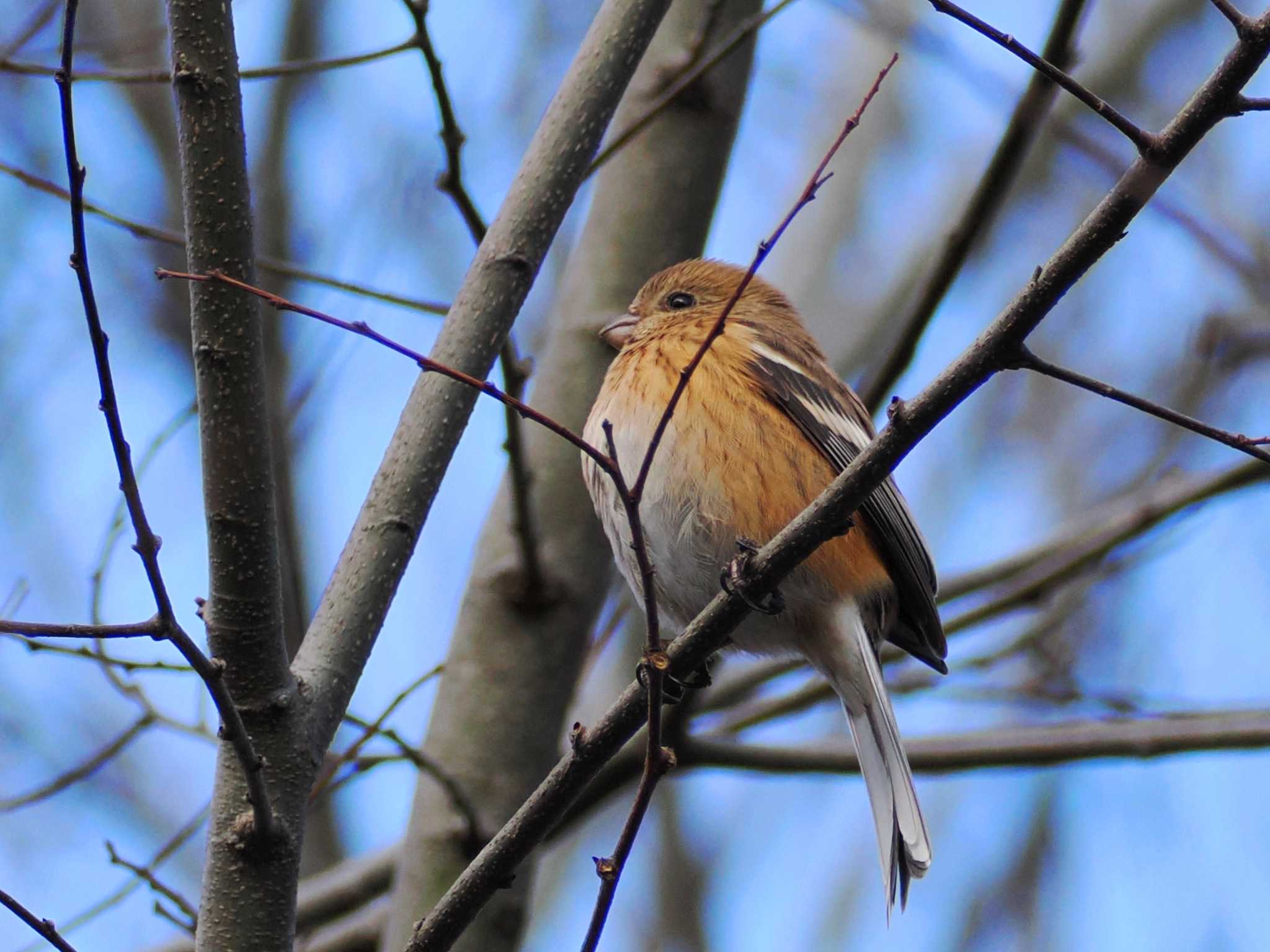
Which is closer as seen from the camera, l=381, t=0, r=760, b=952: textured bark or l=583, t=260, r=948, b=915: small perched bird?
l=583, t=260, r=948, b=915: small perched bird

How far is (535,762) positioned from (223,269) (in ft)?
7.33

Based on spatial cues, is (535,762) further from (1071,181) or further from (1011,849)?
(1071,181)

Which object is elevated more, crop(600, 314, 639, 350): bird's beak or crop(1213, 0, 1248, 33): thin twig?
crop(600, 314, 639, 350): bird's beak

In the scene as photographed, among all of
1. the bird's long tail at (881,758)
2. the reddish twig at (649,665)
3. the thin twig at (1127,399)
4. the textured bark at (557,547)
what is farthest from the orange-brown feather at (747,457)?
the thin twig at (1127,399)

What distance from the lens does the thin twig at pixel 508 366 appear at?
3.45 metres

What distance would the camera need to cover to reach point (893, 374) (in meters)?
4.63

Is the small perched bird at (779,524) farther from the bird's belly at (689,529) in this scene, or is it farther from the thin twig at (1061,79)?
the thin twig at (1061,79)

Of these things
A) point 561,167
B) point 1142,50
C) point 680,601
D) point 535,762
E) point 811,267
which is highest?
point 1142,50

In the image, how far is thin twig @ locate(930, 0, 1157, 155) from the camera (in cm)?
218

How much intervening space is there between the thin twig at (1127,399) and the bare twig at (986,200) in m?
1.99

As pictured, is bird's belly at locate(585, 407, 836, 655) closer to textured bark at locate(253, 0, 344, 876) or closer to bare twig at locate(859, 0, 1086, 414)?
bare twig at locate(859, 0, 1086, 414)

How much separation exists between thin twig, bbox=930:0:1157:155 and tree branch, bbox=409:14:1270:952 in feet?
0.10

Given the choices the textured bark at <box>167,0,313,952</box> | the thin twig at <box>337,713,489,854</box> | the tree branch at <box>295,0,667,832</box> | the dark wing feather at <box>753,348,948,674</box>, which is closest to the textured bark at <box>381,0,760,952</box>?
the thin twig at <box>337,713,489,854</box>

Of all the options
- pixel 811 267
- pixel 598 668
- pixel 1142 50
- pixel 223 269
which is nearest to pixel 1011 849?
pixel 598 668
